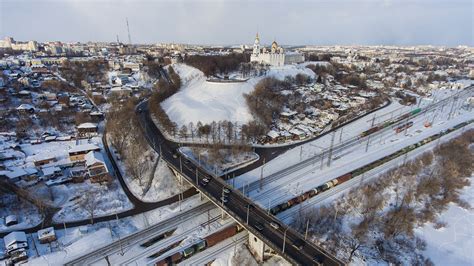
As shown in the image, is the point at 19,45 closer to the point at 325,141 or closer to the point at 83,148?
the point at 83,148

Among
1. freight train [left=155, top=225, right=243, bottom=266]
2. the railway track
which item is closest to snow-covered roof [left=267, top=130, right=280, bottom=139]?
the railway track

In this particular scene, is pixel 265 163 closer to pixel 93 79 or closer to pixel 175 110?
pixel 175 110

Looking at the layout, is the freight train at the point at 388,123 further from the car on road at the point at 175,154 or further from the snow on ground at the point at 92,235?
the snow on ground at the point at 92,235

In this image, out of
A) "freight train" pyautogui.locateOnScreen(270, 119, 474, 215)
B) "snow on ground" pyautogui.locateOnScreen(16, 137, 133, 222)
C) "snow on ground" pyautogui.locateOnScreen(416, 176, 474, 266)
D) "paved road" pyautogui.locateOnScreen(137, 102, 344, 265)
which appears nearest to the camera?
"paved road" pyautogui.locateOnScreen(137, 102, 344, 265)

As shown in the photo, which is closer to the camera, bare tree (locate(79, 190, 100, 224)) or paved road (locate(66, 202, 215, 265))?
paved road (locate(66, 202, 215, 265))

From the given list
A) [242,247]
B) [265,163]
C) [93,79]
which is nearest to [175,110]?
[265,163]

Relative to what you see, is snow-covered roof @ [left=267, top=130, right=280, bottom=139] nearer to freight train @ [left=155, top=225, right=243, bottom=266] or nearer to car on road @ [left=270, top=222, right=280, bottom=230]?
freight train @ [left=155, top=225, right=243, bottom=266]

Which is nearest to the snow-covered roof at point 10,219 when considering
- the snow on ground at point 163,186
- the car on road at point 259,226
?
the snow on ground at point 163,186
